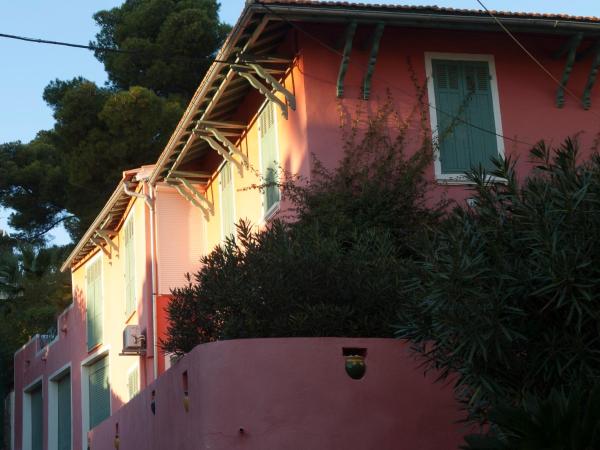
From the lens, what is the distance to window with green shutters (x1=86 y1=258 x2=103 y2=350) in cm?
2444

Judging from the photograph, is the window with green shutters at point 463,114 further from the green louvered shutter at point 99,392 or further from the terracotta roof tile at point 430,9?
the green louvered shutter at point 99,392

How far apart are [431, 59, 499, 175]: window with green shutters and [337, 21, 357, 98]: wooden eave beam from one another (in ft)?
4.81

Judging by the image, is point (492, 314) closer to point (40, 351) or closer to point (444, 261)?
point (444, 261)

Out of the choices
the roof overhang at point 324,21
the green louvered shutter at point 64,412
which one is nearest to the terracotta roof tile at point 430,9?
the roof overhang at point 324,21

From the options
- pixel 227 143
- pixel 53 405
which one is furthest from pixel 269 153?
pixel 53 405

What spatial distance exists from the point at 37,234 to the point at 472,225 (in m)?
26.8

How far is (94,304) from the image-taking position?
24.9 metres

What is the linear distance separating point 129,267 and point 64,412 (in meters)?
6.40

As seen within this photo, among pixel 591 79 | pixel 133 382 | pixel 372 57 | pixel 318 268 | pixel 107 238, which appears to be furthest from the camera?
pixel 107 238

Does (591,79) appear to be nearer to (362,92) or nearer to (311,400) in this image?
(362,92)

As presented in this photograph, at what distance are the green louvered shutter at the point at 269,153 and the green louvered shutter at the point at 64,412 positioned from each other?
39.9 feet

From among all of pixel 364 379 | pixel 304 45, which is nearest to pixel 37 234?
pixel 304 45

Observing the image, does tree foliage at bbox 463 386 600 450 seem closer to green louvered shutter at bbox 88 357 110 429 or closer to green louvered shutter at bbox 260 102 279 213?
green louvered shutter at bbox 260 102 279 213

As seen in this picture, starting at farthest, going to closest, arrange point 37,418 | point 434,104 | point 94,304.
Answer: point 37,418 → point 94,304 → point 434,104
